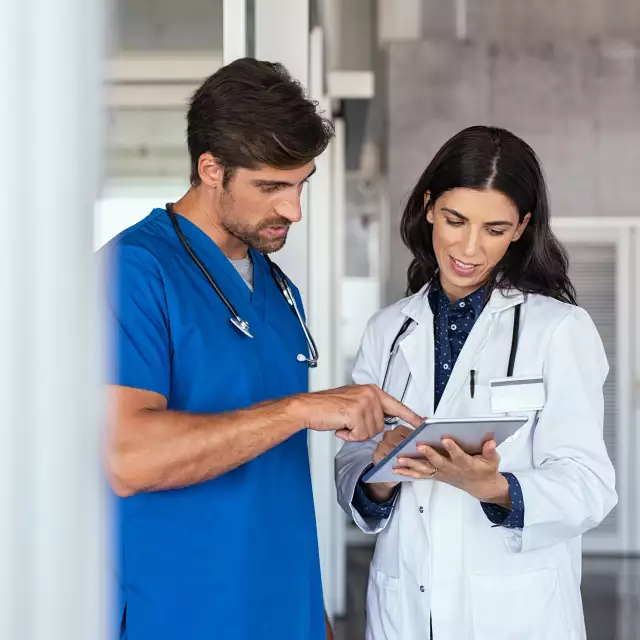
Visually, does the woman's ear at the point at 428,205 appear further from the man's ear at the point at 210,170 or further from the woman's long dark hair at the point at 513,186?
the man's ear at the point at 210,170

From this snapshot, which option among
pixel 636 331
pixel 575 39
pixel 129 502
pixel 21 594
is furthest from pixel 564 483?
pixel 575 39

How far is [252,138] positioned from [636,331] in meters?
5.76

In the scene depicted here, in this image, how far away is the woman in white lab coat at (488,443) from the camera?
1.40 m

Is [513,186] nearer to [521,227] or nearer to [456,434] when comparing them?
[521,227]

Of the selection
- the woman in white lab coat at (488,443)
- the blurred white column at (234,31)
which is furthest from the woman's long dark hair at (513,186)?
the blurred white column at (234,31)

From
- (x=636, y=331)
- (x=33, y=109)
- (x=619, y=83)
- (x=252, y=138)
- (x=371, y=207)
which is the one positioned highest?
(x=619, y=83)

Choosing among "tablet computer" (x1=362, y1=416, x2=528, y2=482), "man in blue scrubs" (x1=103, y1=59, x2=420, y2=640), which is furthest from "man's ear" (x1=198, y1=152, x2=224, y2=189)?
"tablet computer" (x1=362, y1=416, x2=528, y2=482)

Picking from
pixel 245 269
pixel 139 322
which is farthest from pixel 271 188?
pixel 139 322

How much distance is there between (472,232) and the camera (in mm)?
1546

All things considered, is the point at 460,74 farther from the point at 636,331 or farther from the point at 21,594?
the point at 21,594

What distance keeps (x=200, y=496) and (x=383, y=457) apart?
421mm

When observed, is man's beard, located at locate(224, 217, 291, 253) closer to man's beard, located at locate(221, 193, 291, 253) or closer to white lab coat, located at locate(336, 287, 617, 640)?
man's beard, located at locate(221, 193, 291, 253)

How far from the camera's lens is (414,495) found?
5.03ft

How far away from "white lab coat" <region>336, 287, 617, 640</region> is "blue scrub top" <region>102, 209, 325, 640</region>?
0.76 feet
